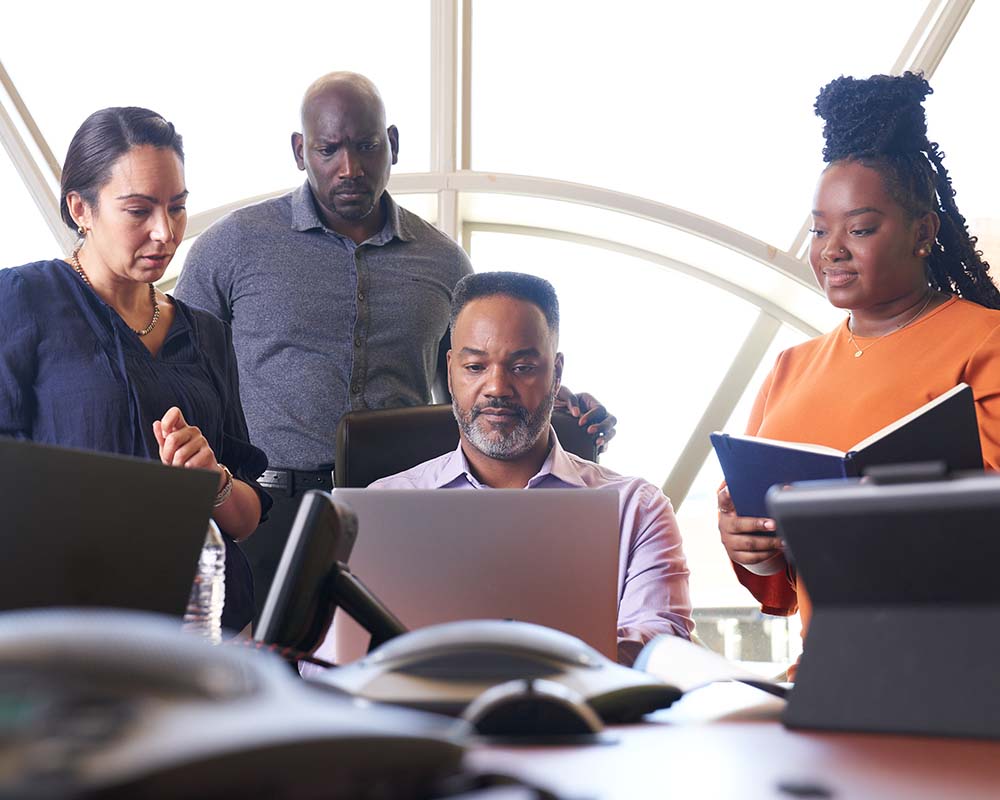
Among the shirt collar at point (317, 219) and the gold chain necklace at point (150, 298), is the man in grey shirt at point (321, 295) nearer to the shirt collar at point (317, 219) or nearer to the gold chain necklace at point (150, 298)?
the shirt collar at point (317, 219)

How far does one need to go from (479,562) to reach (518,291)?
3.85 feet

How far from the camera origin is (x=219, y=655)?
0.42m

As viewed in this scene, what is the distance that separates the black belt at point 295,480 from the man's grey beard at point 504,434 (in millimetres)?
860

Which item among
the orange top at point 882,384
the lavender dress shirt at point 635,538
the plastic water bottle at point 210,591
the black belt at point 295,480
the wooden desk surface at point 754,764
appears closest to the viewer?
the wooden desk surface at point 754,764

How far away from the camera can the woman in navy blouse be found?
198 centimetres

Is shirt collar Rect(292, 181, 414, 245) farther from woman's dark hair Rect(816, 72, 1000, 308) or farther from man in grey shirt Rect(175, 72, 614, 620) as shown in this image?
woman's dark hair Rect(816, 72, 1000, 308)

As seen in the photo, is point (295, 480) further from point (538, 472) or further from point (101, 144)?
point (101, 144)

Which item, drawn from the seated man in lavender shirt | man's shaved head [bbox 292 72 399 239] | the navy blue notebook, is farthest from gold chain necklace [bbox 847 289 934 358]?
man's shaved head [bbox 292 72 399 239]

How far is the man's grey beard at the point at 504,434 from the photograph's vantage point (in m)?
2.31

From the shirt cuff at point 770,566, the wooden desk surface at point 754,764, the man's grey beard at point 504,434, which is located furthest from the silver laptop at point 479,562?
the man's grey beard at point 504,434

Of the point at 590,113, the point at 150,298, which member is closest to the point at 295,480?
the point at 150,298

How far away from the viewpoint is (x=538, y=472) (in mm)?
2352

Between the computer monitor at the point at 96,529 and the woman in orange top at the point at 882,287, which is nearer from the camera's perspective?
the computer monitor at the point at 96,529

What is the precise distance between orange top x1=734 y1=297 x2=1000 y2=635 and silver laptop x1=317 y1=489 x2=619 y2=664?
0.79 metres
